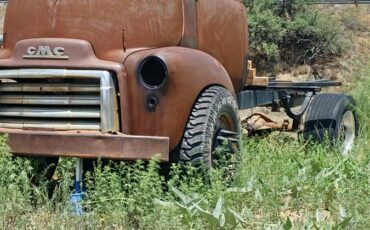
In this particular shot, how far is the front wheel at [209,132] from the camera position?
503cm

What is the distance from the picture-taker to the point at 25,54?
204 inches

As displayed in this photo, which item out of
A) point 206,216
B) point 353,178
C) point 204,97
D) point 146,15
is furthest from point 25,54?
point 353,178

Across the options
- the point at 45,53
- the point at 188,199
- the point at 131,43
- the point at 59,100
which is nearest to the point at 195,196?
the point at 188,199

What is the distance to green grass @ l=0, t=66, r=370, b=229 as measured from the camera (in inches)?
163

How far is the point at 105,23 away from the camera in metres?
5.35

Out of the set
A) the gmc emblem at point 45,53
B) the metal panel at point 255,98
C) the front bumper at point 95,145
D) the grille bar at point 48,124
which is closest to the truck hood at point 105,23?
the gmc emblem at point 45,53

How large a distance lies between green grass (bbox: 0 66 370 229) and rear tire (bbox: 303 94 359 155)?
2.17 m

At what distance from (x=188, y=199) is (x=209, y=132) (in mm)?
903

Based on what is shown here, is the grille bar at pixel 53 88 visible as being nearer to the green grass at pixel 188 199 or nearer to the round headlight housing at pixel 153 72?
the round headlight housing at pixel 153 72

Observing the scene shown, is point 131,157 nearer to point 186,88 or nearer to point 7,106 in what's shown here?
point 186,88

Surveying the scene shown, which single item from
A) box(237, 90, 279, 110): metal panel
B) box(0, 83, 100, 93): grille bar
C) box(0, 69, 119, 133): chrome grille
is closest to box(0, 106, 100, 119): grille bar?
box(0, 69, 119, 133): chrome grille

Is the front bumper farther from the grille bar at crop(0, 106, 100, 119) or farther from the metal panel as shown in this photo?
the metal panel

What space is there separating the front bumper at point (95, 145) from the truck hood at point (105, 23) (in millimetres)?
765

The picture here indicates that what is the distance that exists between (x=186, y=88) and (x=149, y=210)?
3.73 feet
